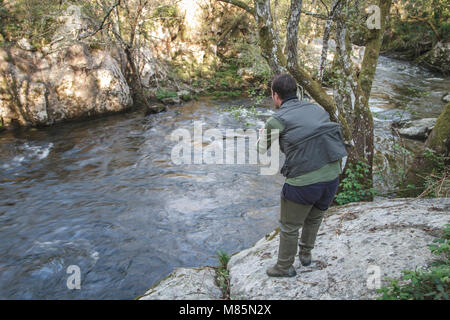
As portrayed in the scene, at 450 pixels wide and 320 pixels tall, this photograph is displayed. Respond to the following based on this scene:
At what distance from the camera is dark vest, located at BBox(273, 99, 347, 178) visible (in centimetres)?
304

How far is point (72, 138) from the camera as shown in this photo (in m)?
11.5

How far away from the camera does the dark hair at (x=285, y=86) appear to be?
10.4 ft

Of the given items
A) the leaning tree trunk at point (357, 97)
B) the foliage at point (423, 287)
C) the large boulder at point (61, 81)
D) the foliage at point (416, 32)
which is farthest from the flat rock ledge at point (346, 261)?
the foliage at point (416, 32)

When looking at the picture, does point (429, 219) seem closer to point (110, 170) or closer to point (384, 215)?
point (384, 215)

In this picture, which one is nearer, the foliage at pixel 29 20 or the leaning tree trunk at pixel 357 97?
the leaning tree trunk at pixel 357 97

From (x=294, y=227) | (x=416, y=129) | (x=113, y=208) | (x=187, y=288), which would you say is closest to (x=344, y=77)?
(x=294, y=227)

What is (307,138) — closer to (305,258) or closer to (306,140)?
(306,140)

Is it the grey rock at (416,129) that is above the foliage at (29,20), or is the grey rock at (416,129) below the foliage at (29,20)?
below

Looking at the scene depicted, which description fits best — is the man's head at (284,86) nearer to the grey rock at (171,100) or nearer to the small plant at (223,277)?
the small plant at (223,277)

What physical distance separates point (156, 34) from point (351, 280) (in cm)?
1837

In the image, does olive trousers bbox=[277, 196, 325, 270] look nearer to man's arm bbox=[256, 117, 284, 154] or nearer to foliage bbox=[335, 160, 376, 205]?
man's arm bbox=[256, 117, 284, 154]

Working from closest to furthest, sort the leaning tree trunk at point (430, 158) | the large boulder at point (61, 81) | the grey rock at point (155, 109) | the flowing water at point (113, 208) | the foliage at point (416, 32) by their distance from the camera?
the leaning tree trunk at point (430, 158)
the flowing water at point (113, 208)
the large boulder at point (61, 81)
the grey rock at point (155, 109)
the foliage at point (416, 32)

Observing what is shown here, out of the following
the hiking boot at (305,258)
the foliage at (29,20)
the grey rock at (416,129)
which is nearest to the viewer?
the hiking boot at (305,258)

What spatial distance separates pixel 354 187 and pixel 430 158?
Result: 138 cm
